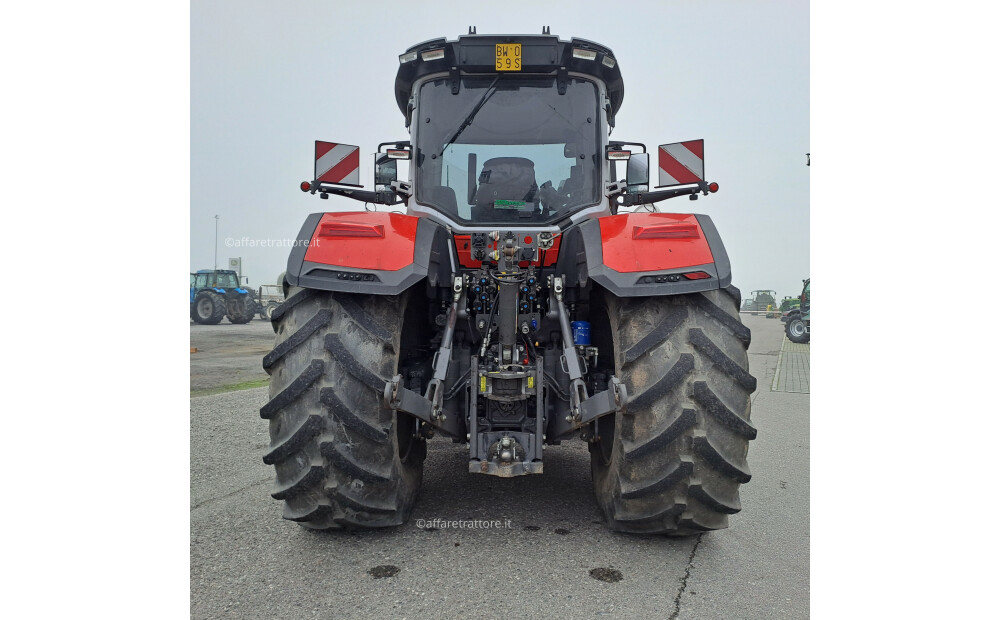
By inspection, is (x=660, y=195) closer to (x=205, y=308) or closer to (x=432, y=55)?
(x=432, y=55)

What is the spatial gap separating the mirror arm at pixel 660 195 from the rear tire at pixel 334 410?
5.60 feet

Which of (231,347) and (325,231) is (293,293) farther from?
(231,347)

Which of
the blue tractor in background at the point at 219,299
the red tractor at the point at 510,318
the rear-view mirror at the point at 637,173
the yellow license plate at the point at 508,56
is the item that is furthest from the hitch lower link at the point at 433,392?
the blue tractor in background at the point at 219,299

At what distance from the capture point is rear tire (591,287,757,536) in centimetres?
253

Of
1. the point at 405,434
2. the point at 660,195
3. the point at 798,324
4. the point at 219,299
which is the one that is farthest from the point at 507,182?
the point at 219,299

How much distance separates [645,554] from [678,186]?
1887 millimetres

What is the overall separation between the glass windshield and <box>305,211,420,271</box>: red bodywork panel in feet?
2.40

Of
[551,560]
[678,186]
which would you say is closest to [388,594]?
[551,560]

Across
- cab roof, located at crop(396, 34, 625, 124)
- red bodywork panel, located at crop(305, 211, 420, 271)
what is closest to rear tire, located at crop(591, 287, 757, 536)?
red bodywork panel, located at crop(305, 211, 420, 271)

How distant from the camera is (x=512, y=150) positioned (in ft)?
11.2

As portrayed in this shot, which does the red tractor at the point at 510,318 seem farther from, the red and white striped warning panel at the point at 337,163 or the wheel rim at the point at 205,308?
the wheel rim at the point at 205,308

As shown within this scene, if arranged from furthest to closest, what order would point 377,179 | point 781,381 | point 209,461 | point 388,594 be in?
1. point 781,381
2. point 209,461
3. point 377,179
4. point 388,594

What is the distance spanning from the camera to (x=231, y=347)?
1395cm

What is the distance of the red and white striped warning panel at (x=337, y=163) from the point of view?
11.2ft
